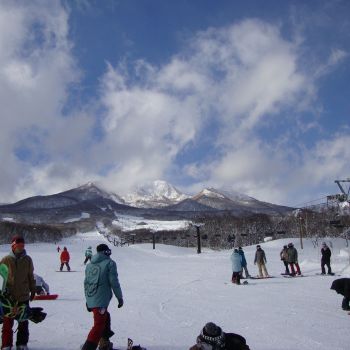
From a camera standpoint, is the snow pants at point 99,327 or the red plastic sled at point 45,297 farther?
the red plastic sled at point 45,297

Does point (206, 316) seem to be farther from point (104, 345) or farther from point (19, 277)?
point (19, 277)

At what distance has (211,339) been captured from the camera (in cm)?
573

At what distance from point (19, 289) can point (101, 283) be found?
132cm

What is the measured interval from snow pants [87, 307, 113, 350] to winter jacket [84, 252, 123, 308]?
108 mm

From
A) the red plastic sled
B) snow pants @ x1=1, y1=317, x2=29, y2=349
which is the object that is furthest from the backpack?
the red plastic sled

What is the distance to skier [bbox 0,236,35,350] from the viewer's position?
6785mm

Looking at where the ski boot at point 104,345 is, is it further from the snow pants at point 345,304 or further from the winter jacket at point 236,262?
the winter jacket at point 236,262

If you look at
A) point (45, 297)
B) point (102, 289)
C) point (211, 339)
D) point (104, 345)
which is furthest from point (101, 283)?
point (45, 297)

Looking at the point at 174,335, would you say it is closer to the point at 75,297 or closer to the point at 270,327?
the point at 270,327

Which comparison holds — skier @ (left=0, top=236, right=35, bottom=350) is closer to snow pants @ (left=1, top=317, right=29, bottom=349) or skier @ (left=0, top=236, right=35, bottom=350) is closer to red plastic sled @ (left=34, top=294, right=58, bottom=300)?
snow pants @ (left=1, top=317, right=29, bottom=349)

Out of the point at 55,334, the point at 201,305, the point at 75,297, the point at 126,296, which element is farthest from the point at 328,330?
the point at 75,297

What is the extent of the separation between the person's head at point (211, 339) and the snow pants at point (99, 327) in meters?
1.71

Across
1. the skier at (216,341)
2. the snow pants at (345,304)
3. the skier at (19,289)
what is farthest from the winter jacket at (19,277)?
the snow pants at (345,304)

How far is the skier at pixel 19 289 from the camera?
A: 6.79 meters
